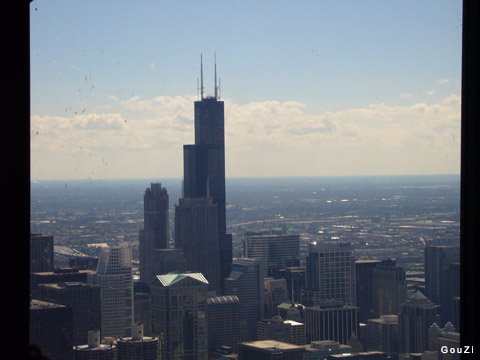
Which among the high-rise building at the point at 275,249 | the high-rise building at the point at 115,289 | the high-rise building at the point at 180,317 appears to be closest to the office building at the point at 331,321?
the high-rise building at the point at 180,317

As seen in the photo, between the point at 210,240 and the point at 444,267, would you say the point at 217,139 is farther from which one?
the point at 444,267

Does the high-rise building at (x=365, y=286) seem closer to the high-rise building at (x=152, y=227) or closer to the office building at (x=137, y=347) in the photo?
the high-rise building at (x=152, y=227)

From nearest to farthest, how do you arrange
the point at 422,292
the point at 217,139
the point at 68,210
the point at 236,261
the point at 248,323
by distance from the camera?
the point at 68,210 → the point at 422,292 → the point at 248,323 → the point at 236,261 → the point at 217,139

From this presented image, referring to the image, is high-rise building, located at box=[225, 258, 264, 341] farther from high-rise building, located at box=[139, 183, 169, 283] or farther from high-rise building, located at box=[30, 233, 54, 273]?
high-rise building, located at box=[30, 233, 54, 273]

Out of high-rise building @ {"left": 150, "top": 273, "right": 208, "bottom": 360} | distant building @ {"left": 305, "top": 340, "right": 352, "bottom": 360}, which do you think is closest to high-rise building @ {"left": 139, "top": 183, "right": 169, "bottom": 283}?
high-rise building @ {"left": 150, "top": 273, "right": 208, "bottom": 360}

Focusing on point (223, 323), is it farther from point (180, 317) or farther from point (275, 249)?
point (275, 249)
